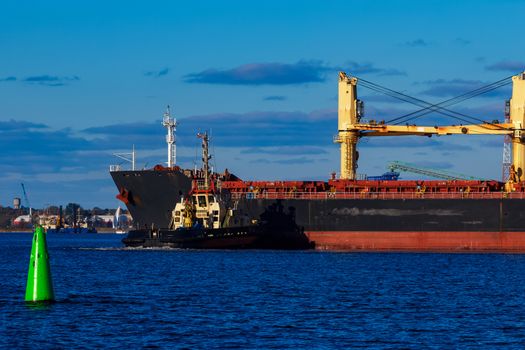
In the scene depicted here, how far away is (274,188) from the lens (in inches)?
2717

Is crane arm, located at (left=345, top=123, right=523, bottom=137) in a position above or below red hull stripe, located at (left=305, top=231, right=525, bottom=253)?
above

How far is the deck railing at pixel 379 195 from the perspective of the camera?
6425 cm

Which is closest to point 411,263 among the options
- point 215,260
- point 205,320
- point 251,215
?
point 215,260

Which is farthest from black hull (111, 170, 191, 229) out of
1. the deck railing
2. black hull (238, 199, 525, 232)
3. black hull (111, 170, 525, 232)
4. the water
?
the water

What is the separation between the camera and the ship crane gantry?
68.6m

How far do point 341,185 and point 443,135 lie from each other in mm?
7577

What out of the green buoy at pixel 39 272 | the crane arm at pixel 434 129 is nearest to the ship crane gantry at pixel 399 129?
the crane arm at pixel 434 129

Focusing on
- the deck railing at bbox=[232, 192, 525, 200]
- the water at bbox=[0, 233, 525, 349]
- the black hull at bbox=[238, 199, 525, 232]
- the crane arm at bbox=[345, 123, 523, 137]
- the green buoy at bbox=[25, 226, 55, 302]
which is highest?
the crane arm at bbox=[345, 123, 523, 137]

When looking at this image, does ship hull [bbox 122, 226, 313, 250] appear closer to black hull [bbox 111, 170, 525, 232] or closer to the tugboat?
the tugboat

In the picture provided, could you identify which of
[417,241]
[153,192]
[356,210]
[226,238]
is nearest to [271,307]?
[226,238]

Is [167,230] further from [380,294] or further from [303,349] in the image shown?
[303,349]

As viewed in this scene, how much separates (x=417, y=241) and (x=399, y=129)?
348 inches

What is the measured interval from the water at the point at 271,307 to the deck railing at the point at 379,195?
11.0 metres

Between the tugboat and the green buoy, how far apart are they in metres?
33.5
